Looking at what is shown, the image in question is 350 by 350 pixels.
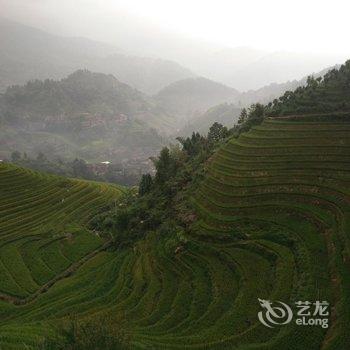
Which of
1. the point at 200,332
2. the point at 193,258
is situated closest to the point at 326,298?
the point at 200,332

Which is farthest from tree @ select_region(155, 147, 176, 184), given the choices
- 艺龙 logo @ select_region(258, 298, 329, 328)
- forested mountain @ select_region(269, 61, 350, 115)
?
艺龙 logo @ select_region(258, 298, 329, 328)

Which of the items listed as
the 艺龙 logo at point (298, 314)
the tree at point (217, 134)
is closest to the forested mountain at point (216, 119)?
the tree at point (217, 134)

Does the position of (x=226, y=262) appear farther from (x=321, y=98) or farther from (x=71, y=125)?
(x=71, y=125)

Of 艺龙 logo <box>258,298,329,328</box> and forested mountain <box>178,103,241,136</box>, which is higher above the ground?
forested mountain <box>178,103,241,136</box>

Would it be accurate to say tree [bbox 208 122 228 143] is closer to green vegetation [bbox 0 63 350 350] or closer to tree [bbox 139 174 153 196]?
green vegetation [bbox 0 63 350 350]

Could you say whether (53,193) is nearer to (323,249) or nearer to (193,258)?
(193,258)

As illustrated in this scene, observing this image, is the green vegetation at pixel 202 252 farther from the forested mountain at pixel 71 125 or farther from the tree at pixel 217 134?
the forested mountain at pixel 71 125

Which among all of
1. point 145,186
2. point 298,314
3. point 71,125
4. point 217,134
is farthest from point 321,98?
point 71,125
